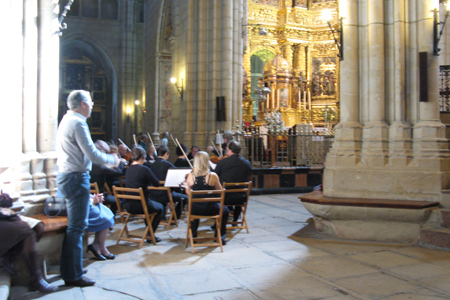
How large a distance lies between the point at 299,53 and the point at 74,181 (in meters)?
19.5

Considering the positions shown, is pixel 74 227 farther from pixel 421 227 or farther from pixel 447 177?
pixel 447 177

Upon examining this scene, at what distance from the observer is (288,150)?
11.9 meters

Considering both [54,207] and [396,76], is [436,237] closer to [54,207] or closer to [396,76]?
[396,76]

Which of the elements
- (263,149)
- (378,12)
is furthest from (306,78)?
(378,12)

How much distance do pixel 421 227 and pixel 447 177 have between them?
85 cm

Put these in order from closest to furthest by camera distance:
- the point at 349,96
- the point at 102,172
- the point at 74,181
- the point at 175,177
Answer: the point at 74,181 < the point at 175,177 < the point at 349,96 < the point at 102,172

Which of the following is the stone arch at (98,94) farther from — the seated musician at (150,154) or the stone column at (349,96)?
the stone column at (349,96)

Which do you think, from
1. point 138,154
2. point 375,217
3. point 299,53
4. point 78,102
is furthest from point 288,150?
point 299,53

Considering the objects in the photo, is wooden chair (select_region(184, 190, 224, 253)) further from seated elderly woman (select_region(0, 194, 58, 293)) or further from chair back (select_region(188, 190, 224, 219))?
seated elderly woman (select_region(0, 194, 58, 293))

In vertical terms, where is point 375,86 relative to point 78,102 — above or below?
above

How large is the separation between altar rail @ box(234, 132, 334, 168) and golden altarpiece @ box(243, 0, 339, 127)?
823 centimetres

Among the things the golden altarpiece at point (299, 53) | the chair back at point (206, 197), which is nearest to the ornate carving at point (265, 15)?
the golden altarpiece at point (299, 53)

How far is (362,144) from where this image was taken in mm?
6387

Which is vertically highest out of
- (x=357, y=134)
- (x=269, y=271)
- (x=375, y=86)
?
(x=375, y=86)
